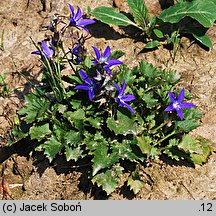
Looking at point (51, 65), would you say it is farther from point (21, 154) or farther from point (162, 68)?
point (162, 68)

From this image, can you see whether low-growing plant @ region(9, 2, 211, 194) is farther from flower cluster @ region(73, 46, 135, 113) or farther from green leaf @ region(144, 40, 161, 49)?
green leaf @ region(144, 40, 161, 49)

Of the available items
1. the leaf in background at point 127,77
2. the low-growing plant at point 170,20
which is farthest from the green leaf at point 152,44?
the leaf in background at point 127,77

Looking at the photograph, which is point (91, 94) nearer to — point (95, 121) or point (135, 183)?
point (95, 121)

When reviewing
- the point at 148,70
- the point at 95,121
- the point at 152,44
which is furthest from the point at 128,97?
the point at 152,44

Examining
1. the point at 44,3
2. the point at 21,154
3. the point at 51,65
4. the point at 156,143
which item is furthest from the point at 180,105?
the point at 44,3

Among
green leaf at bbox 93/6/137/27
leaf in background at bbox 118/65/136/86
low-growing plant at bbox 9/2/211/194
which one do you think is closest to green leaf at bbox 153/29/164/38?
green leaf at bbox 93/6/137/27

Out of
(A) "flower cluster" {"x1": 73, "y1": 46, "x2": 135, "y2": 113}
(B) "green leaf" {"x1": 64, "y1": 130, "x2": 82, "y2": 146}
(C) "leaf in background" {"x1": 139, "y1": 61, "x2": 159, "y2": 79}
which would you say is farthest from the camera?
(C) "leaf in background" {"x1": 139, "y1": 61, "x2": 159, "y2": 79}
